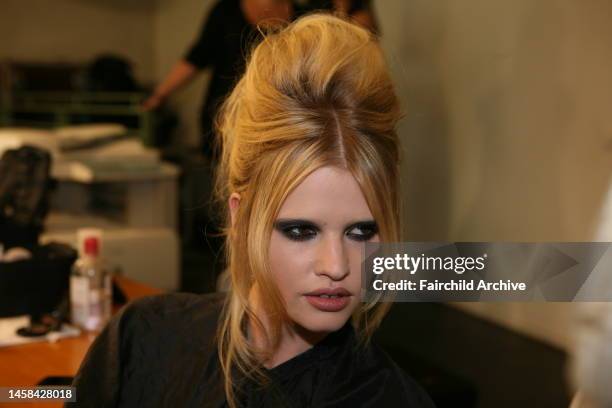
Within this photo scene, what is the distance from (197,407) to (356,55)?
445 mm

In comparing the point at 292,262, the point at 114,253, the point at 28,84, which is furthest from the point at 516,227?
the point at 28,84

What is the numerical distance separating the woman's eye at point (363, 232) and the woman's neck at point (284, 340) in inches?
7.0

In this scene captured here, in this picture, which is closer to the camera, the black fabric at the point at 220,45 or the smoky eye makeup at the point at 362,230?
the smoky eye makeup at the point at 362,230

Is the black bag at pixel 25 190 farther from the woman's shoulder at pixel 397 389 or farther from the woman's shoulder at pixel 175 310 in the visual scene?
the woman's shoulder at pixel 397 389

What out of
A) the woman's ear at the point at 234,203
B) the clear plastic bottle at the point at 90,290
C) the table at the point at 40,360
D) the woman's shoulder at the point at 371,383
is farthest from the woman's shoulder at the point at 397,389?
the clear plastic bottle at the point at 90,290

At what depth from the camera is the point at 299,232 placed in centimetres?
84

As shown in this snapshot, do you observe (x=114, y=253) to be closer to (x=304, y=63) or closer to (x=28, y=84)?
(x=304, y=63)

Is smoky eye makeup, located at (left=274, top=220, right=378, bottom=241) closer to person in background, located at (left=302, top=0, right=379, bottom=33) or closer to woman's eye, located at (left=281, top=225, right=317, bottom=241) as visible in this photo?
woman's eye, located at (left=281, top=225, right=317, bottom=241)

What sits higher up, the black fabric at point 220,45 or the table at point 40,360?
the black fabric at point 220,45

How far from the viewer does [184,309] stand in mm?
1067

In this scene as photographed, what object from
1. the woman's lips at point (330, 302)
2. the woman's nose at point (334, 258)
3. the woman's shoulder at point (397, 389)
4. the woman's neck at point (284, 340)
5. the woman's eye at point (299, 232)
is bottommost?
the woman's shoulder at point (397, 389)

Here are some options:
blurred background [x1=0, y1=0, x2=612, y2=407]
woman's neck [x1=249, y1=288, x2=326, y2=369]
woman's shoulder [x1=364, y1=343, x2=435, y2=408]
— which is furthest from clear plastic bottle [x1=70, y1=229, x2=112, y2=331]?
woman's shoulder [x1=364, y1=343, x2=435, y2=408]

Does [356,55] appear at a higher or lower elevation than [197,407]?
higher

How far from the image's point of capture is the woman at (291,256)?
0.82 m
